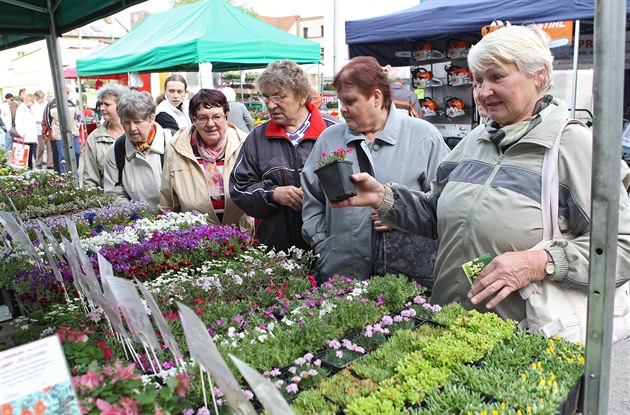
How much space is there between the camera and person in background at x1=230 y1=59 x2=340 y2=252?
3424mm

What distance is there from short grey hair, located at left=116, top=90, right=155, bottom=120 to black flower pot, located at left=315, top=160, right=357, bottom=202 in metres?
2.41

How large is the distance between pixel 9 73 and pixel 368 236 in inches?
1718

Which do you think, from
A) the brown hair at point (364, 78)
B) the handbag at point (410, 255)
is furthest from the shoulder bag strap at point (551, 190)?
the brown hair at point (364, 78)

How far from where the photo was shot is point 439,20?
6.69 metres

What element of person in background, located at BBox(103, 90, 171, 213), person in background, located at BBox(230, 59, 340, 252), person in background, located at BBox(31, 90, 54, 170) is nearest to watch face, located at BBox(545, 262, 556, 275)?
person in background, located at BBox(230, 59, 340, 252)

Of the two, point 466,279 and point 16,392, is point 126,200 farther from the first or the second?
point 16,392

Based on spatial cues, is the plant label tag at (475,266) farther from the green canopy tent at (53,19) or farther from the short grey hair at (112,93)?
the short grey hair at (112,93)

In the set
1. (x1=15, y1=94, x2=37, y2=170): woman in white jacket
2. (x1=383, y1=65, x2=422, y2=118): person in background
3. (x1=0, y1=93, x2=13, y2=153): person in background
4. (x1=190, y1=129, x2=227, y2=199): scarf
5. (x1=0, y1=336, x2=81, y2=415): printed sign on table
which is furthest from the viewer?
(x1=0, y1=93, x2=13, y2=153): person in background

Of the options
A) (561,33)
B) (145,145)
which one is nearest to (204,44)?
(145,145)

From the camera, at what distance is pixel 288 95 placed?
344 cm

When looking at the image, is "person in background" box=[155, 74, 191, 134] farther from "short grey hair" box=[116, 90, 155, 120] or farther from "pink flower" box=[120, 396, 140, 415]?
"pink flower" box=[120, 396, 140, 415]

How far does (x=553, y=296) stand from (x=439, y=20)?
216 inches

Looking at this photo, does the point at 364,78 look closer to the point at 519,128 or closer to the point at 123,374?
the point at 519,128

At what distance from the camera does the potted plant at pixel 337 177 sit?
2.30 meters
